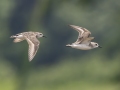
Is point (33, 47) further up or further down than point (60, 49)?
further down

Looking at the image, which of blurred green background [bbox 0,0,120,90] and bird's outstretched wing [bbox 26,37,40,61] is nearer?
bird's outstretched wing [bbox 26,37,40,61]

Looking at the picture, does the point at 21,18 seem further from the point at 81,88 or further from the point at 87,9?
the point at 81,88

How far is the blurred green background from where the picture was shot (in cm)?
1451

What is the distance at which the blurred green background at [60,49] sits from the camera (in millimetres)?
14508

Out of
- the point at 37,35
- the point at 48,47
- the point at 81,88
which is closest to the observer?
the point at 37,35

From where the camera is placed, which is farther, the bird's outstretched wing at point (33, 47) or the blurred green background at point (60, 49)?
the blurred green background at point (60, 49)

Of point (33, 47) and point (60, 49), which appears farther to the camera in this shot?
point (60, 49)

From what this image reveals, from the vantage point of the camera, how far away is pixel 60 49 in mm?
15375

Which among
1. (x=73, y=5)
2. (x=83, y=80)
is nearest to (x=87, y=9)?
(x=73, y=5)

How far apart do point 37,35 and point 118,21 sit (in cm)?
496

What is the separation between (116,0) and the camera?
16.5 m

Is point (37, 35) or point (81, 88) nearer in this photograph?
point (37, 35)

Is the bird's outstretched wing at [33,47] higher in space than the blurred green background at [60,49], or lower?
lower

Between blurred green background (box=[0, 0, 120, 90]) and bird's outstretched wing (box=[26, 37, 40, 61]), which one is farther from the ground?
blurred green background (box=[0, 0, 120, 90])
